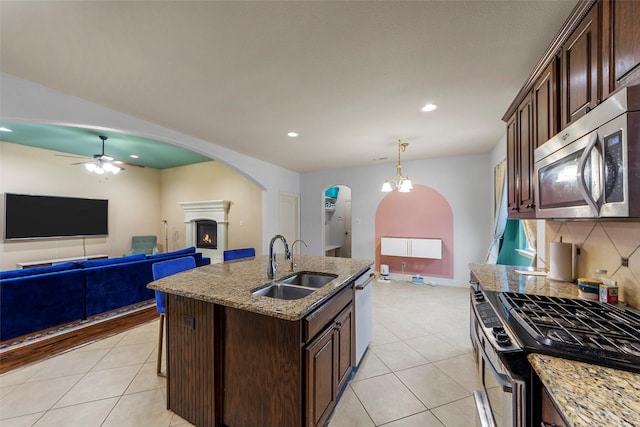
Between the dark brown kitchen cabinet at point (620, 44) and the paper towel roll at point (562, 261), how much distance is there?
1177 millimetres

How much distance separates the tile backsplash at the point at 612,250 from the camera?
1.28 metres

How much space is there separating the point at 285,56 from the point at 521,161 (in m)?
2.13

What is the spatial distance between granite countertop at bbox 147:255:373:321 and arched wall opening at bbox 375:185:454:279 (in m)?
3.12

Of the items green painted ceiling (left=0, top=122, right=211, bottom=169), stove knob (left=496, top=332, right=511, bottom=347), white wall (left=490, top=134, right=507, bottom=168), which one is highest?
green painted ceiling (left=0, top=122, right=211, bottom=169)

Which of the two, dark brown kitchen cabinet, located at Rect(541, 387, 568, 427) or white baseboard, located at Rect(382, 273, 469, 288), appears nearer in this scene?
dark brown kitchen cabinet, located at Rect(541, 387, 568, 427)

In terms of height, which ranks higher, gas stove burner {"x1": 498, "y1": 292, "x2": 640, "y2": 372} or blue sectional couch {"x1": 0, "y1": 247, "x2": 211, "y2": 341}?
gas stove burner {"x1": 498, "y1": 292, "x2": 640, "y2": 372}

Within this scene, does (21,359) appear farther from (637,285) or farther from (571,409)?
(637,285)

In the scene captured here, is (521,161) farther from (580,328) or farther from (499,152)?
(499,152)

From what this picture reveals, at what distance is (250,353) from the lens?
4.59 ft

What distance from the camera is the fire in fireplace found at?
20.7ft

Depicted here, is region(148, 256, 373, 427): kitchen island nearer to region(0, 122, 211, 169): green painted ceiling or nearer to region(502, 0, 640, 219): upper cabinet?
region(502, 0, 640, 219): upper cabinet

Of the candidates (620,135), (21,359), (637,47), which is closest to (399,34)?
(637,47)

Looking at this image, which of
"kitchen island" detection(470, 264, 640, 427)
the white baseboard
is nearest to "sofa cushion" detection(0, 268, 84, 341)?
"kitchen island" detection(470, 264, 640, 427)

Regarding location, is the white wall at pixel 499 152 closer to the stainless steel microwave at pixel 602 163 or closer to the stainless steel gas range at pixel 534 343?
the stainless steel microwave at pixel 602 163
